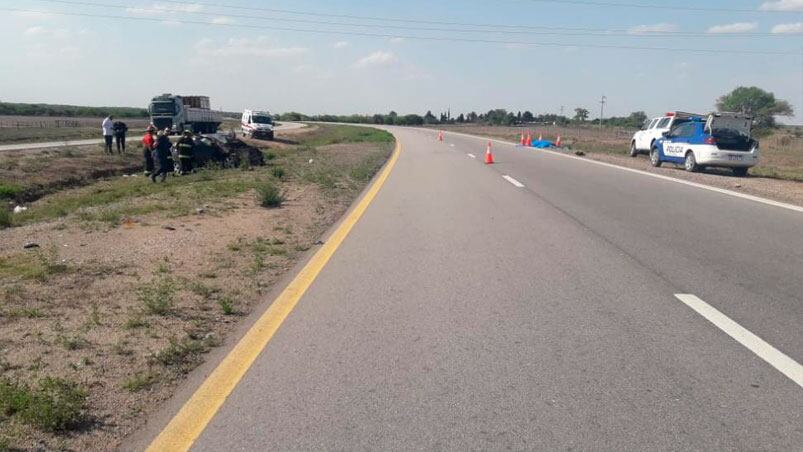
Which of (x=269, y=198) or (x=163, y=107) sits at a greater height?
(x=163, y=107)

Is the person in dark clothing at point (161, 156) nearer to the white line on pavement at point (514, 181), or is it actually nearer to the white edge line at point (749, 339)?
the white line on pavement at point (514, 181)

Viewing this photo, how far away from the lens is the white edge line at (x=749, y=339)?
16.3ft

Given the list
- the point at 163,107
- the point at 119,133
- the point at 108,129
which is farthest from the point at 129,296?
the point at 163,107

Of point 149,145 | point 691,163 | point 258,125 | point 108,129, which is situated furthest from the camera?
point 258,125

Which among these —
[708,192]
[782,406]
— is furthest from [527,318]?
[708,192]

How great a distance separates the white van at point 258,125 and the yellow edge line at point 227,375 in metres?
47.8

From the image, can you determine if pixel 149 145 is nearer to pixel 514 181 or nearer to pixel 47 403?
pixel 514 181

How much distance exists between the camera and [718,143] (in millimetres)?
21938

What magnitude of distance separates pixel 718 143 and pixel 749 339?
716 inches

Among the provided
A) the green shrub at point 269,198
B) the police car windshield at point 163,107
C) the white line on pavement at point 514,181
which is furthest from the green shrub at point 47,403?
the police car windshield at point 163,107

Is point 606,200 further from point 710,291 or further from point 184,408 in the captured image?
point 184,408

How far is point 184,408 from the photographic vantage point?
4.43m

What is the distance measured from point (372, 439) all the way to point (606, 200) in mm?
11964

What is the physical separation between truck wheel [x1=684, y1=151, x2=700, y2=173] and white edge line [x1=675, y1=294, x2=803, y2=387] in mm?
17523
